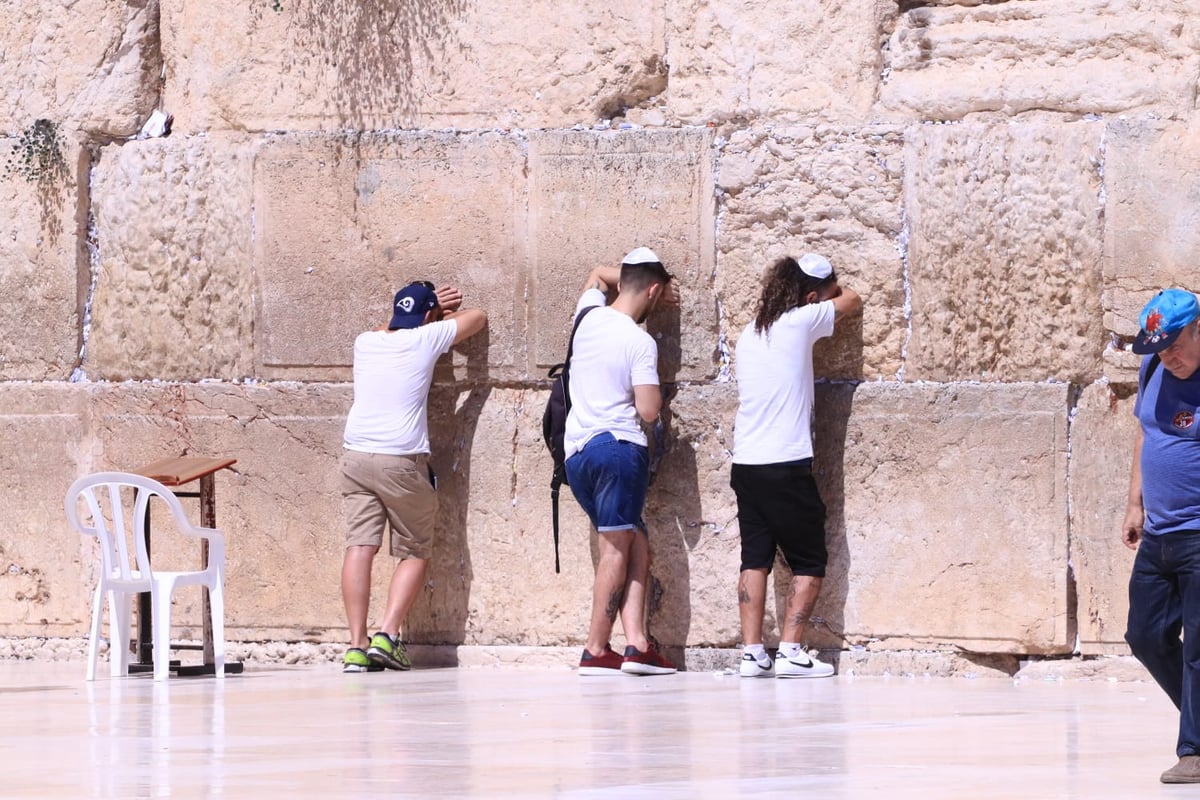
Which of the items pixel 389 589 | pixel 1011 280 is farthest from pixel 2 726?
pixel 1011 280

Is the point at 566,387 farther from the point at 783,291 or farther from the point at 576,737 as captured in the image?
the point at 576,737

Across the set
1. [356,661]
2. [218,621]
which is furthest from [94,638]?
[356,661]

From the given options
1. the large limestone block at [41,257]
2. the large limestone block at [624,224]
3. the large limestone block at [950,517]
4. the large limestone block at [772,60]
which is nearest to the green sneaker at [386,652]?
the large limestone block at [624,224]

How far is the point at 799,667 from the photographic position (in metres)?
7.93

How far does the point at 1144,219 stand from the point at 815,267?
1274mm

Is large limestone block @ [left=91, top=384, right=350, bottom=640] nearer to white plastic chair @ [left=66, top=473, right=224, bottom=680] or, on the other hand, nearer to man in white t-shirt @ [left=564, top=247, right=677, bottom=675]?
white plastic chair @ [left=66, top=473, right=224, bottom=680]

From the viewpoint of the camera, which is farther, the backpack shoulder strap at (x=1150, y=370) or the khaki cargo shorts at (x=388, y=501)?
the khaki cargo shorts at (x=388, y=501)

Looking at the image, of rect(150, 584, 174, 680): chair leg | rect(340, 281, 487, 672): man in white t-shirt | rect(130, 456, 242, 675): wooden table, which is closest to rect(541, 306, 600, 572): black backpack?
rect(340, 281, 487, 672): man in white t-shirt

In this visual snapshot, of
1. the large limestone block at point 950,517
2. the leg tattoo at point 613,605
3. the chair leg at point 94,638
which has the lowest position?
the chair leg at point 94,638

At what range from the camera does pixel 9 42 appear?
9477 millimetres

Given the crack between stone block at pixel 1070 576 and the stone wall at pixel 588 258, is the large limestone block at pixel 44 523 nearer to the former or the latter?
the stone wall at pixel 588 258

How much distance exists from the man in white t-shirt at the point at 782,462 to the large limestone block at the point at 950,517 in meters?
0.26

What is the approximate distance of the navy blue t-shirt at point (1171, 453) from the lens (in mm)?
5227

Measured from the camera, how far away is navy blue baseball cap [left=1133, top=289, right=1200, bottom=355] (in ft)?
16.9
